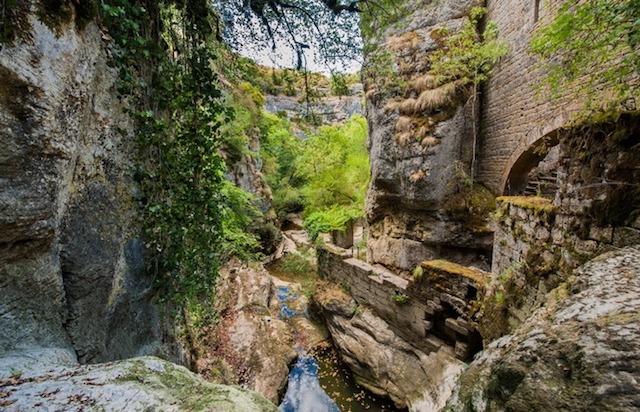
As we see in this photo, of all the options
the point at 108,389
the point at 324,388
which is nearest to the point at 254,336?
the point at 324,388

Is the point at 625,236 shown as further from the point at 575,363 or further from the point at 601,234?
the point at 575,363

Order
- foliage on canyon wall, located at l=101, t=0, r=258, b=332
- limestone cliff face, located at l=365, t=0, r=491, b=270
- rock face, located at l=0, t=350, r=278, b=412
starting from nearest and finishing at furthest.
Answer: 1. rock face, located at l=0, t=350, r=278, b=412
2. foliage on canyon wall, located at l=101, t=0, r=258, b=332
3. limestone cliff face, located at l=365, t=0, r=491, b=270

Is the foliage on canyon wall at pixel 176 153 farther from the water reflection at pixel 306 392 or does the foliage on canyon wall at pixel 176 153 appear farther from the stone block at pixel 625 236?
the water reflection at pixel 306 392

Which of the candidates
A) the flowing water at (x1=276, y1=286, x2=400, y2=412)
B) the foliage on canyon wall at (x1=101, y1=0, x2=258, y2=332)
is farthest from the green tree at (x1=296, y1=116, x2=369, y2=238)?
the foliage on canyon wall at (x1=101, y1=0, x2=258, y2=332)

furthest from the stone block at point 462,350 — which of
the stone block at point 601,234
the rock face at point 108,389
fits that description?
the rock face at point 108,389

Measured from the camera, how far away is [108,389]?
148 centimetres

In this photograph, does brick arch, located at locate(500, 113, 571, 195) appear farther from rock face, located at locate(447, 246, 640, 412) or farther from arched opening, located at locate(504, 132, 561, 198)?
rock face, located at locate(447, 246, 640, 412)

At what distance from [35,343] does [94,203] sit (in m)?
1.00

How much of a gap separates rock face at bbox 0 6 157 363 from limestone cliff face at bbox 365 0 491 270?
6737 millimetres

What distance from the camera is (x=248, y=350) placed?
6418mm

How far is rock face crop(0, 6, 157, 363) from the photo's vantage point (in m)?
1.57

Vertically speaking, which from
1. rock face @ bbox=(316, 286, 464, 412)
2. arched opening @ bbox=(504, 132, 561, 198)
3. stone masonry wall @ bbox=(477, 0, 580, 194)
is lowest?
rock face @ bbox=(316, 286, 464, 412)

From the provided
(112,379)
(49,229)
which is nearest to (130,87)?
(49,229)

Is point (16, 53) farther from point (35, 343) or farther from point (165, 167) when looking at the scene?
point (35, 343)
